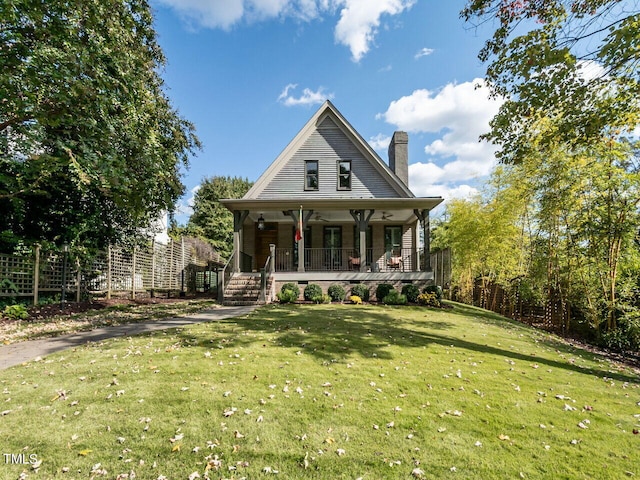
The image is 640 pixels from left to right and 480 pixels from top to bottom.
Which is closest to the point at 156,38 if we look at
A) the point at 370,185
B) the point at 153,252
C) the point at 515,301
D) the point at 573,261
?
the point at 153,252

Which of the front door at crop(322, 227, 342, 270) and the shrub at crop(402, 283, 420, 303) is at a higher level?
the front door at crop(322, 227, 342, 270)

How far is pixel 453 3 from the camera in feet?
22.7

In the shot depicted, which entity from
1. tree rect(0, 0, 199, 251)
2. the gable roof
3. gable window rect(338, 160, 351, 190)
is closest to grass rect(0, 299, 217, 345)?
tree rect(0, 0, 199, 251)

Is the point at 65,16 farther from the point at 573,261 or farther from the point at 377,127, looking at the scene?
the point at 573,261

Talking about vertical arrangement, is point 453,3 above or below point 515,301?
above

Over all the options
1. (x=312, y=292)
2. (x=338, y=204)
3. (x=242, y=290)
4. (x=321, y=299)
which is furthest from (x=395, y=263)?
(x=242, y=290)

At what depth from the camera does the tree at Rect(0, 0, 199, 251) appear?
6953mm

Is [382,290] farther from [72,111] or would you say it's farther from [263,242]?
[72,111]

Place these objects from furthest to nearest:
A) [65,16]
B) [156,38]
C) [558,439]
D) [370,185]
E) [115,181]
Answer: [370,185], [156,38], [115,181], [65,16], [558,439]

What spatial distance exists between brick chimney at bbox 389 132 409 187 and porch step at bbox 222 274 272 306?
9251 millimetres

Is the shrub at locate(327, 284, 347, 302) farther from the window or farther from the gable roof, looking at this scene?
the window

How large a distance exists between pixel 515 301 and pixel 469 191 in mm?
6458

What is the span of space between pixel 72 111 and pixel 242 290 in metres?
7.64

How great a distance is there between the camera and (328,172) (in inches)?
597
